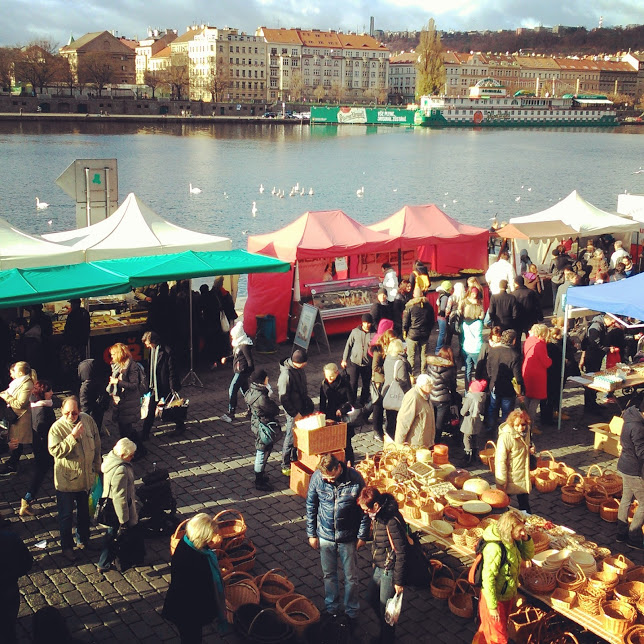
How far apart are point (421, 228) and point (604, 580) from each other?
10706 millimetres

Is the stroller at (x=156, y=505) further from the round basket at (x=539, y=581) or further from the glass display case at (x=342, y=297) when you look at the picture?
the glass display case at (x=342, y=297)

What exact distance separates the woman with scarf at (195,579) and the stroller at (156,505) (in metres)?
2.10

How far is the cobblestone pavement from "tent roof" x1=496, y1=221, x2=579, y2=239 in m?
6.14

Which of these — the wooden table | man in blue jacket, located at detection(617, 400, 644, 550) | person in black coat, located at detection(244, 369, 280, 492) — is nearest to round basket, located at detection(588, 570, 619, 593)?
the wooden table

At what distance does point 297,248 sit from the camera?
13383mm

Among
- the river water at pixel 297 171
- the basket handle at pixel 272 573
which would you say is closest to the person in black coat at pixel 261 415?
the basket handle at pixel 272 573

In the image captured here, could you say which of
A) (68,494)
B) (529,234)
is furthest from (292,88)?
(68,494)

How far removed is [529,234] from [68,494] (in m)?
12.0

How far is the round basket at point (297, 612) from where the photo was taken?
5.35 metres

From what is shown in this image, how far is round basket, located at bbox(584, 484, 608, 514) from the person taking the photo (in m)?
7.42

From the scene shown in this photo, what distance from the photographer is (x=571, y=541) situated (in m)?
6.09

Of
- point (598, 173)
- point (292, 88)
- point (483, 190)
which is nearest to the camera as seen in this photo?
point (483, 190)

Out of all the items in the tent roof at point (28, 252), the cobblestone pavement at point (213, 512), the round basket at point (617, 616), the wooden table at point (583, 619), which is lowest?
the cobblestone pavement at point (213, 512)

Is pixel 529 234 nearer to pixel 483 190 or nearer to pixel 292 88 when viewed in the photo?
pixel 483 190
